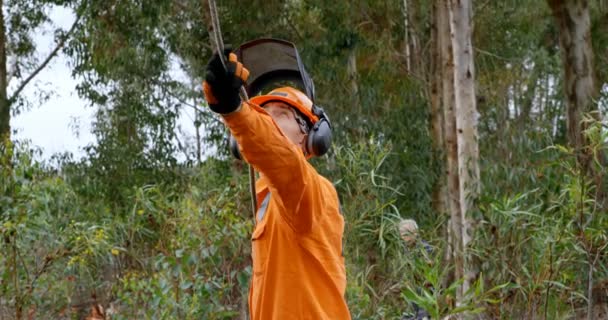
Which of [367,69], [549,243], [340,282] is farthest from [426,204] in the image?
[340,282]

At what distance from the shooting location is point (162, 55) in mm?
18531

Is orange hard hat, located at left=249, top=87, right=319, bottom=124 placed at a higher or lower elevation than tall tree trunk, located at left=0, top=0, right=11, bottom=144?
lower

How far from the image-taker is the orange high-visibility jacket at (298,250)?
299 centimetres

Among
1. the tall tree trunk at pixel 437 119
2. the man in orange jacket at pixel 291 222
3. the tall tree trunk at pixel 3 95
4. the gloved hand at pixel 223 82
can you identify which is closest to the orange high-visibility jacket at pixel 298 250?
the man in orange jacket at pixel 291 222

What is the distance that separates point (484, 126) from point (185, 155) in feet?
22.3

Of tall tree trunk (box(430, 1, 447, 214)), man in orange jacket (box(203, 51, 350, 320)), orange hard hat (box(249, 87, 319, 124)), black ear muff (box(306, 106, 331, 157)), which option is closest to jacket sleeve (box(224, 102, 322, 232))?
man in orange jacket (box(203, 51, 350, 320))

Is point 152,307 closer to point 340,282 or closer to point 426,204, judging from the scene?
point 340,282

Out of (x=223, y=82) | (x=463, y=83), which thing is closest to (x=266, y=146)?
(x=223, y=82)

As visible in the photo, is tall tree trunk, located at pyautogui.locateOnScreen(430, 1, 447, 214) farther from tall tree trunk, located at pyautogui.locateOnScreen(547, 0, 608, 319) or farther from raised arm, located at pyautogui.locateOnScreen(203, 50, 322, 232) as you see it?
raised arm, located at pyautogui.locateOnScreen(203, 50, 322, 232)

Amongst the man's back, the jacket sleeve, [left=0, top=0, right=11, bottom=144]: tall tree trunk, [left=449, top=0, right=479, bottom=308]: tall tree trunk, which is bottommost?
the man's back

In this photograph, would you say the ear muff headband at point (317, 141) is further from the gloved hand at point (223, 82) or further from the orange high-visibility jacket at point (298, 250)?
the gloved hand at point (223, 82)

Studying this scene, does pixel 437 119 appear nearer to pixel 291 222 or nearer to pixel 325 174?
pixel 325 174

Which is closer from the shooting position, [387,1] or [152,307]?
[152,307]

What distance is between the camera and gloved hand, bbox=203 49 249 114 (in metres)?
2.54
